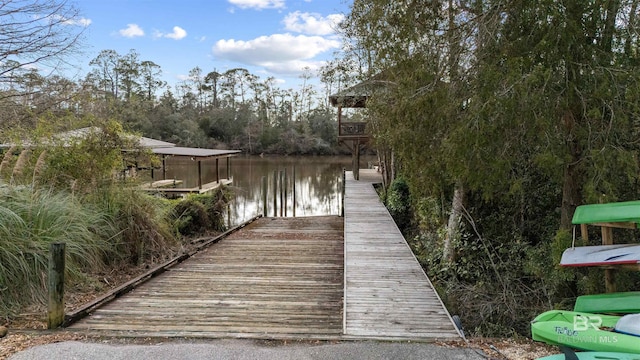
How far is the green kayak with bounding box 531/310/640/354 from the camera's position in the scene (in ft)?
9.97

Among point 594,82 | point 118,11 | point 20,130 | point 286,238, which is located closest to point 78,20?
point 20,130

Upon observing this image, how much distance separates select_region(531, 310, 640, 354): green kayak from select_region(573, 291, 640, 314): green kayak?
44 cm

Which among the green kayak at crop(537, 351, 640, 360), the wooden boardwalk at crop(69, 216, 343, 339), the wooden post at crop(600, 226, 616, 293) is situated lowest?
the wooden boardwalk at crop(69, 216, 343, 339)

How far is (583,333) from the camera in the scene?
3.21 metres

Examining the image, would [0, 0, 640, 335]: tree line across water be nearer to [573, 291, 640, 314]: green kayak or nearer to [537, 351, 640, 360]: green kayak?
[573, 291, 640, 314]: green kayak

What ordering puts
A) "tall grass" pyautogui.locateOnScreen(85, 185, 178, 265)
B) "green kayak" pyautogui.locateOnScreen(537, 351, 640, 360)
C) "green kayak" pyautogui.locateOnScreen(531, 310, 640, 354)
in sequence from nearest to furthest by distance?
"green kayak" pyautogui.locateOnScreen(537, 351, 640, 360), "green kayak" pyautogui.locateOnScreen(531, 310, 640, 354), "tall grass" pyautogui.locateOnScreen(85, 185, 178, 265)

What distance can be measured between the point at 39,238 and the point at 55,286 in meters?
1.10

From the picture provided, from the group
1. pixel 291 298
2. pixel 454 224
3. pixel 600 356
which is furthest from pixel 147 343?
pixel 454 224

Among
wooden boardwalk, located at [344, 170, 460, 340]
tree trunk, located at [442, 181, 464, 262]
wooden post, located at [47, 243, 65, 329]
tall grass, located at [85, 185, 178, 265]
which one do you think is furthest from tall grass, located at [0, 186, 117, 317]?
tree trunk, located at [442, 181, 464, 262]

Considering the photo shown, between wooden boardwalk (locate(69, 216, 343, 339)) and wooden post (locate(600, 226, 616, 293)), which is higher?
wooden post (locate(600, 226, 616, 293))

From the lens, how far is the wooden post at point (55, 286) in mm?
4227

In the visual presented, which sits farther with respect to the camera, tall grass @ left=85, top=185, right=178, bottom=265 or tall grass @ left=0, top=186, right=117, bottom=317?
tall grass @ left=85, top=185, right=178, bottom=265

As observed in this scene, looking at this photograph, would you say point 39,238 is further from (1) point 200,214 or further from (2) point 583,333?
(1) point 200,214

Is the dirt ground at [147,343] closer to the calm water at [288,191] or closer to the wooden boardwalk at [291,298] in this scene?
the wooden boardwalk at [291,298]
